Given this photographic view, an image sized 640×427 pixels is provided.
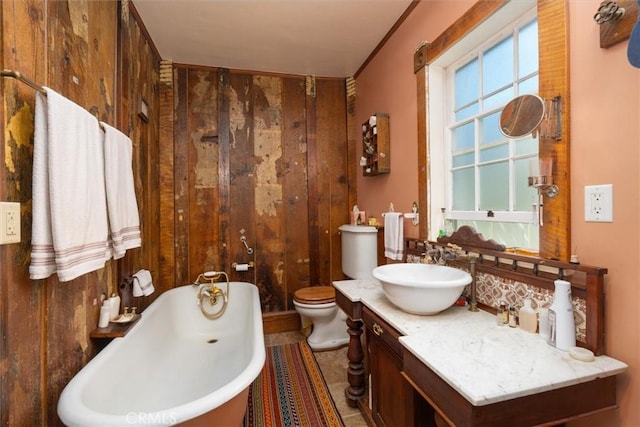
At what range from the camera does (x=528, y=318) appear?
3.64 ft

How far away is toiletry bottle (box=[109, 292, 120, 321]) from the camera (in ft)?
5.25

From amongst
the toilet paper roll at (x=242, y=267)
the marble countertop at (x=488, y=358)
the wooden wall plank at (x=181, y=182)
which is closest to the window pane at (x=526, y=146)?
the marble countertop at (x=488, y=358)

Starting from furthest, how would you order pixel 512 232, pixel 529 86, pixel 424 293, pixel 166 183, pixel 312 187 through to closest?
pixel 312 187 → pixel 166 183 → pixel 512 232 → pixel 529 86 → pixel 424 293

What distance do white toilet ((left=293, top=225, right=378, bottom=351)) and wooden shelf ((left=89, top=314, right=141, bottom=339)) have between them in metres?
1.32

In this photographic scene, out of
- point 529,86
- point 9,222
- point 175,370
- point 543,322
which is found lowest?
point 175,370

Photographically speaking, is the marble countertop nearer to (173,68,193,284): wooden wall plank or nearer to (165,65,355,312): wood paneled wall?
(165,65,355,312): wood paneled wall

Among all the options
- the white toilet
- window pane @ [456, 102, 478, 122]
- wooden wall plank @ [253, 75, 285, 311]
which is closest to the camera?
window pane @ [456, 102, 478, 122]

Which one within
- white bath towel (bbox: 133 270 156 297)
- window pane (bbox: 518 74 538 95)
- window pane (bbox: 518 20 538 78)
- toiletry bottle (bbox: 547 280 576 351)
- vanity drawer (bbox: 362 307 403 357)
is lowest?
vanity drawer (bbox: 362 307 403 357)

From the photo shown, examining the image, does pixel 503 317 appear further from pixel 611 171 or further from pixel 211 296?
pixel 211 296

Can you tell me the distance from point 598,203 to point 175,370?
2444 millimetres

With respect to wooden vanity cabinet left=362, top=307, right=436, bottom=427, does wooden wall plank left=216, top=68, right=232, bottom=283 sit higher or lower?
higher

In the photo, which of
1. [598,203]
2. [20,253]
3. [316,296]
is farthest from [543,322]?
[20,253]

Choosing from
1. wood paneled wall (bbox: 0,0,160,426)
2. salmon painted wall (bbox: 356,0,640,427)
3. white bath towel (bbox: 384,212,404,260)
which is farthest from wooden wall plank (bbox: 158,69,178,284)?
salmon painted wall (bbox: 356,0,640,427)

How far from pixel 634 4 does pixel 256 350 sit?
6.29 ft
